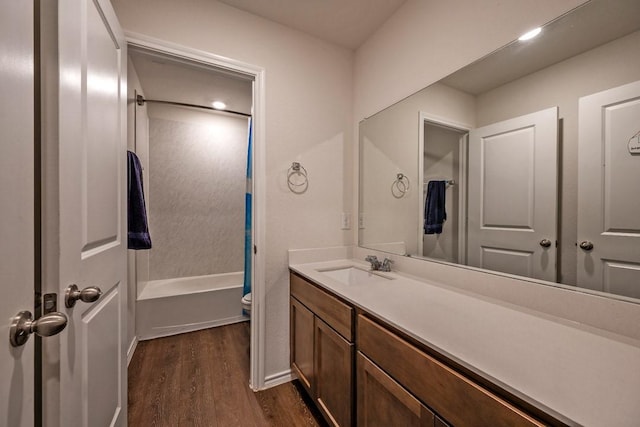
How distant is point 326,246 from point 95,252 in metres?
1.32

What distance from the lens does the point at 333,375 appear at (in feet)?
3.99

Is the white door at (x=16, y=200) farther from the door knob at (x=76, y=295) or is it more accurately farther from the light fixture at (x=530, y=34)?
the light fixture at (x=530, y=34)

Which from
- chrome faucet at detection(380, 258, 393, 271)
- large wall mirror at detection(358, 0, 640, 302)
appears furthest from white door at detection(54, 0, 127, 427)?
large wall mirror at detection(358, 0, 640, 302)

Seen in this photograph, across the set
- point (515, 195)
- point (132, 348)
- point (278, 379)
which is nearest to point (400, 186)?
point (515, 195)

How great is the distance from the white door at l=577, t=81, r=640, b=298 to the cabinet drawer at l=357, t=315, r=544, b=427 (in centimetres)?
61

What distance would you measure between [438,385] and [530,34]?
133 centimetres

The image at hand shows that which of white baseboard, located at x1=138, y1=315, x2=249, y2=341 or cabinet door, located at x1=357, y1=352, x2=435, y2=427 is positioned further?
white baseboard, located at x1=138, y1=315, x2=249, y2=341

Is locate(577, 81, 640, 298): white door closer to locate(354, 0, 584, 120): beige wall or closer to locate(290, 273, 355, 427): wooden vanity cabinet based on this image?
locate(354, 0, 584, 120): beige wall

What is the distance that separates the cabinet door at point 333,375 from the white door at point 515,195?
74 cm

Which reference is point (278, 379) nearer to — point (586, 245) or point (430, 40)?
point (586, 245)

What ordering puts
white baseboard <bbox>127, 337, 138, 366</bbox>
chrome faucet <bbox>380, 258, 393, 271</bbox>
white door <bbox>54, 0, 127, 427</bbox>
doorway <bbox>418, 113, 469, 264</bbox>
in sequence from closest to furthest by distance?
white door <bbox>54, 0, 127, 427</bbox>
doorway <bbox>418, 113, 469, 264</bbox>
chrome faucet <bbox>380, 258, 393, 271</bbox>
white baseboard <bbox>127, 337, 138, 366</bbox>

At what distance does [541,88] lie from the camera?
3.21 ft

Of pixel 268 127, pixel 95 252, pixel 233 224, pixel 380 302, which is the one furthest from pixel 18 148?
pixel 233 224

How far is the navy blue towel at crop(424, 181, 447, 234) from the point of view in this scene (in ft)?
4.58
